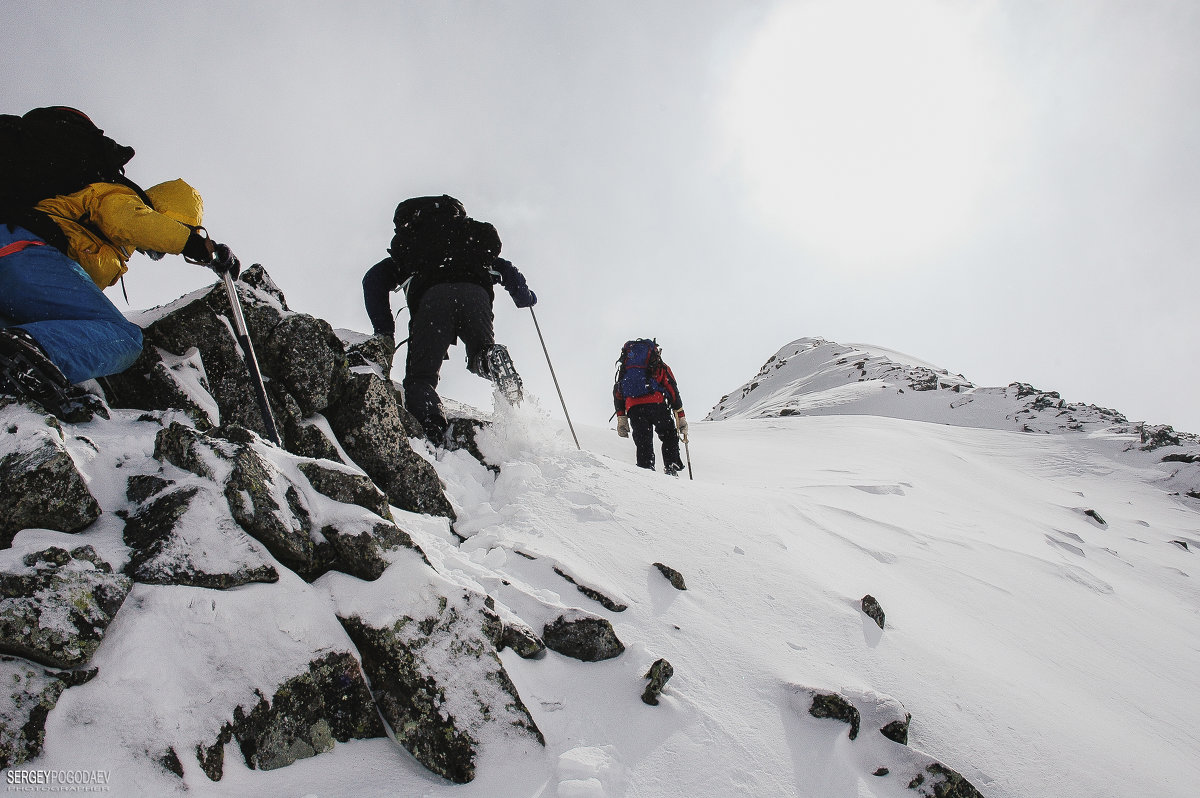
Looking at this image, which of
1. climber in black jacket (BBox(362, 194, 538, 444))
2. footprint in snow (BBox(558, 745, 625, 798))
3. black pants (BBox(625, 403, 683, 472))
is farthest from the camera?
black pants (BBox(625, 403, 683, 472))

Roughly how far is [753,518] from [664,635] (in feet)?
6.55

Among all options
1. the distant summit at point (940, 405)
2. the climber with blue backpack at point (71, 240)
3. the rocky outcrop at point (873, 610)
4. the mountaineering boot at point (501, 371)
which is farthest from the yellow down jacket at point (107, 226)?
the distant summit at point (940, 405)

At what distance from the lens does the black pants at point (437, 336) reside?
5051mm

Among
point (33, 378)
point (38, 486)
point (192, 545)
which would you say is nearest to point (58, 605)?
point (192, 545)

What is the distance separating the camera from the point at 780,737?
238 cm

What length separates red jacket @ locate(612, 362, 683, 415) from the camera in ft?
27.1

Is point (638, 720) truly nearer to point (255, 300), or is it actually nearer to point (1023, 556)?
point (255, 300)

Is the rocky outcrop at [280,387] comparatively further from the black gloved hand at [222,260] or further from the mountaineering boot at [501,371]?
the mountaineering boot at [501,371]

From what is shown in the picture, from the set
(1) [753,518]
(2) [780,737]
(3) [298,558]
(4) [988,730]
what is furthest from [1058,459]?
(3) [298,558]

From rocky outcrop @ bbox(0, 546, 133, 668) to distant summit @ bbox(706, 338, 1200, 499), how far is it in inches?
725

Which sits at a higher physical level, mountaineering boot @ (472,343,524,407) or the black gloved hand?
the black gloved hand

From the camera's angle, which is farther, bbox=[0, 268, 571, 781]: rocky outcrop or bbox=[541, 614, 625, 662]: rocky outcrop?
bbox=[541, 614, 625, 662]: rocky outcrop

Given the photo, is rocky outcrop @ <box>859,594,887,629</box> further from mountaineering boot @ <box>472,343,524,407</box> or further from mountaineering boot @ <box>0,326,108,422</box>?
mountaineering boot @ <box>0,326,108,422</box>

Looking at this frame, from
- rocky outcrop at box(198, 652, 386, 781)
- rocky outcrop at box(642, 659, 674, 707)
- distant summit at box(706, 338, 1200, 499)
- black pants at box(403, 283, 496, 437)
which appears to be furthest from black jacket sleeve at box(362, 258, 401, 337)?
distant summit at box(706, 338, 1200, 499)
